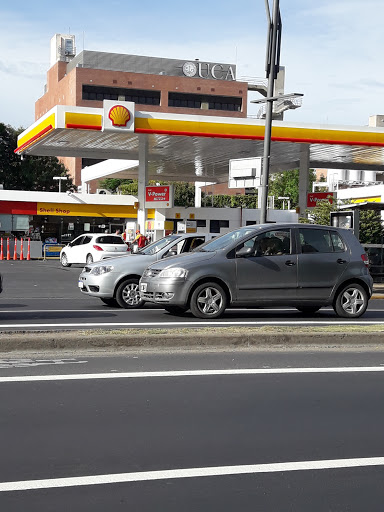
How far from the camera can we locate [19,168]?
7294 centimetres

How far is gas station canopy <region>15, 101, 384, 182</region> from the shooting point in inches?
1244

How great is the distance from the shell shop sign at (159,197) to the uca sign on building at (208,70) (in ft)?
209

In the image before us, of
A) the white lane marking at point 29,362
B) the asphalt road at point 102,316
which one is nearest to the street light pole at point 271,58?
the asphalt road at point 102,316

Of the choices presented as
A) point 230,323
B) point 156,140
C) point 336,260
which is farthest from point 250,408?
point 156,140

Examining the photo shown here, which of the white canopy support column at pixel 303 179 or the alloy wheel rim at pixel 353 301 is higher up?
the white canopy support column at pixel 303 179

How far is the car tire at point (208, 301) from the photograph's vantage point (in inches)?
528

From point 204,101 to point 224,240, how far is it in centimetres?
8643

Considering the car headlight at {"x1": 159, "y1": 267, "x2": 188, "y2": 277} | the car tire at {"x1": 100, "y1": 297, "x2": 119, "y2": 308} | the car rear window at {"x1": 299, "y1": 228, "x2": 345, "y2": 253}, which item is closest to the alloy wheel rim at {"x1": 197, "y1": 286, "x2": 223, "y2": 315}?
the car headlight at {"x1": 159, "y1": 267, "x2": 188, "y2": 277}

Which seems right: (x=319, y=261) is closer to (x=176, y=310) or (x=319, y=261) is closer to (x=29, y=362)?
(x=176, y=310)

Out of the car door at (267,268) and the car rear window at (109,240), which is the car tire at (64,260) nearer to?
the car rear window at (109,240)

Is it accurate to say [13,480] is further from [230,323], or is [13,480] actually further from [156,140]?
[156,140]

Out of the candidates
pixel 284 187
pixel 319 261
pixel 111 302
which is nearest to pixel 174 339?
pixel 319 261

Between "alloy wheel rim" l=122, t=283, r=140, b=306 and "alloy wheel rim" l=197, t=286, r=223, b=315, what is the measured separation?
8.71 feet

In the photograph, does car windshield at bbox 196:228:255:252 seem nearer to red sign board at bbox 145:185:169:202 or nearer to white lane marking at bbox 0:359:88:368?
white lane marking at bbox 0:359:88:368
